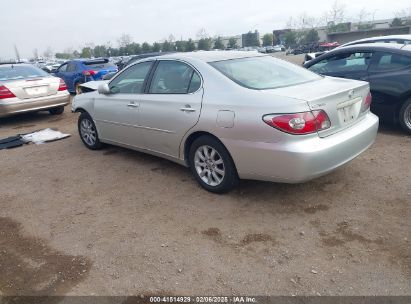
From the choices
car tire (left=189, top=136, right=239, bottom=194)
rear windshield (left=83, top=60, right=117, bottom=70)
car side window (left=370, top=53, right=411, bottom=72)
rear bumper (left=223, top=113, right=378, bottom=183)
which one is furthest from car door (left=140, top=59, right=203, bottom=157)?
rear windshield (left=83, top=60, right=117, bottom=70)

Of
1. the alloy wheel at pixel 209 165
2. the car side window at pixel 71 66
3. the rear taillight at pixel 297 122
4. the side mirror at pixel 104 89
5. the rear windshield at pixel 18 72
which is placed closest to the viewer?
the rear taillight at pixel 297 122

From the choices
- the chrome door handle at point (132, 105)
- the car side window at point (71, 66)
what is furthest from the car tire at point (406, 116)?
the car side window at point (71, 66)

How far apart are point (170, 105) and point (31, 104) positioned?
5.55 metres

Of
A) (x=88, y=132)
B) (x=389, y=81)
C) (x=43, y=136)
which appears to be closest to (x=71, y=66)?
(x=43, y=136)

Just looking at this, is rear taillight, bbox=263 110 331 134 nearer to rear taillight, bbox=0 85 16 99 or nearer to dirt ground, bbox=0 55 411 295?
dirt ground, bbox=0 55 411 295

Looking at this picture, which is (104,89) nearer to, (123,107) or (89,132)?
(123,107)

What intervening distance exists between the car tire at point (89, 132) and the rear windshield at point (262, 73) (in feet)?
8.96

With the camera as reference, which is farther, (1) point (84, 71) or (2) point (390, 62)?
(1) point (84, 71)

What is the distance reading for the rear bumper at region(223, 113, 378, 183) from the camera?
3273 millimetres

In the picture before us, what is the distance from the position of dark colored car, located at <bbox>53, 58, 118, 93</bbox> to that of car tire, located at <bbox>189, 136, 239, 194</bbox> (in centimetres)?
917

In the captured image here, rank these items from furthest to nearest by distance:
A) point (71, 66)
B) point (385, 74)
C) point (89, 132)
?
point (71, 66), point (89, 132), point (385, 74)

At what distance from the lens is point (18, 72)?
891 centimetres

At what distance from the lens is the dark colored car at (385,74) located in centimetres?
567

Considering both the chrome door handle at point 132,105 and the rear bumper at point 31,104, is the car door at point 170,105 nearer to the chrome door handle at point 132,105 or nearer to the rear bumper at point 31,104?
the chrome door handle at point 132,105
